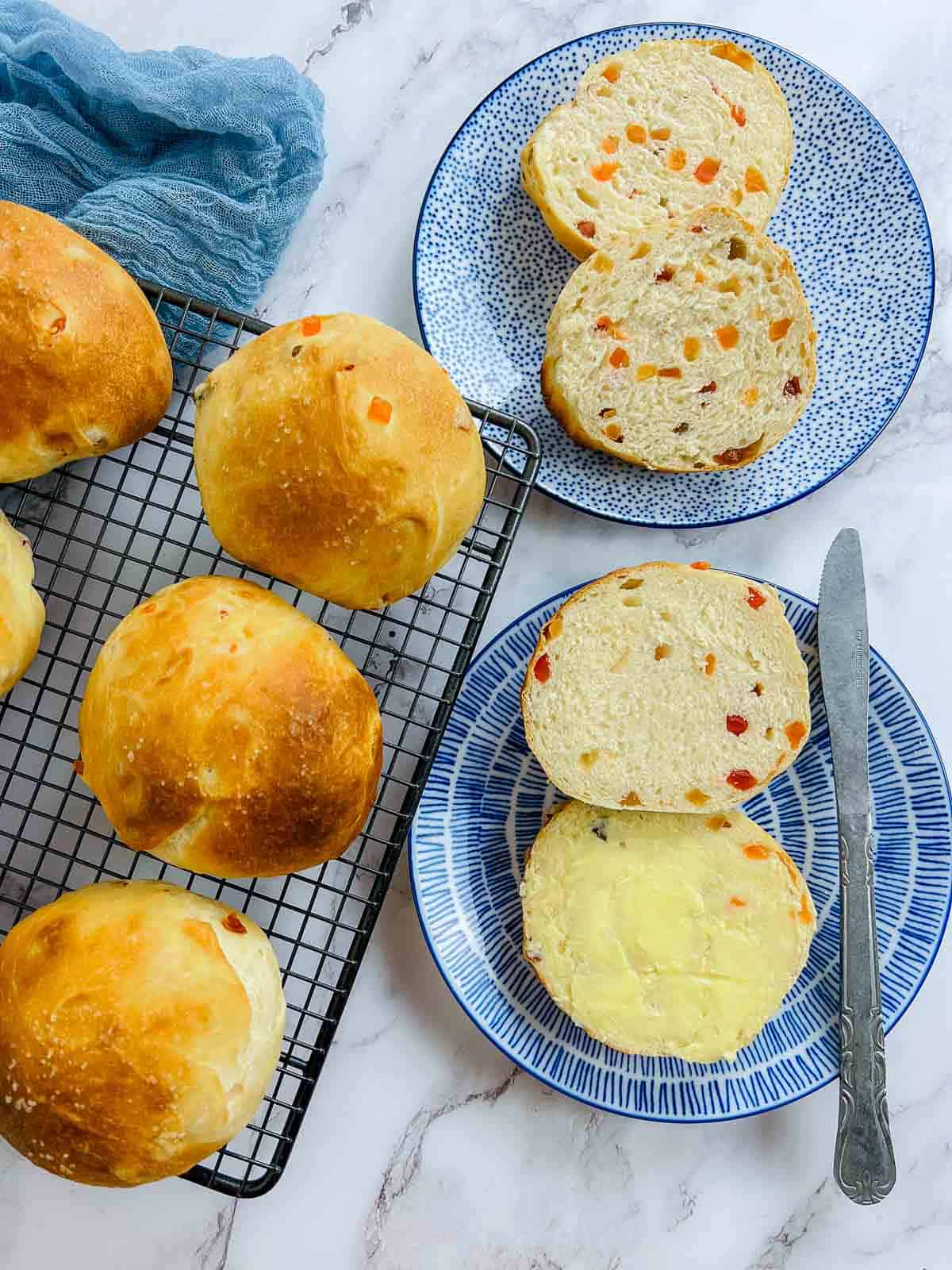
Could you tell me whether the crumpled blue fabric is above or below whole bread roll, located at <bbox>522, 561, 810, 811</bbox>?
above

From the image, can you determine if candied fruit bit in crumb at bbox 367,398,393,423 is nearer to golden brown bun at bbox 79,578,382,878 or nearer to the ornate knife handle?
golden brown bun at bbox 79,578,382,878

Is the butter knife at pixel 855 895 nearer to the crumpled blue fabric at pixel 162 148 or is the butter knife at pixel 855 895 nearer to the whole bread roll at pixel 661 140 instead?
the whole bread roll at pixel 661 140

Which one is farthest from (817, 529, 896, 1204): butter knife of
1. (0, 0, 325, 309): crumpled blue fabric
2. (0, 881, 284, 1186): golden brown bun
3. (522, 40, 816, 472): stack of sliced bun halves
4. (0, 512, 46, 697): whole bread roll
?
(0, 512, 46, 697): whole bread roll

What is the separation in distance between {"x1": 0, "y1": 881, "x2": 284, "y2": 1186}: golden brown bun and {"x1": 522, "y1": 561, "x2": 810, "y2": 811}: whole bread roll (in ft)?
2.45

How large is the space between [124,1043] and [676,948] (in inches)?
40.3

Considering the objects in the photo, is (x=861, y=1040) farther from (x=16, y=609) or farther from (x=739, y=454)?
(x=16, y=609)

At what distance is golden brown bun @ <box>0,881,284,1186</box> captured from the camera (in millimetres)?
1769

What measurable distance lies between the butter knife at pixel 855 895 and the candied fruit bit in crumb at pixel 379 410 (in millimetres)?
976

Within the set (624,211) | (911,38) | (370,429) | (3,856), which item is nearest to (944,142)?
(911,38)

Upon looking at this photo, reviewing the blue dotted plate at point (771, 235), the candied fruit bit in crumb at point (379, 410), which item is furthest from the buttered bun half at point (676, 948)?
the candied fruit bit in crumb at point (379, 410)

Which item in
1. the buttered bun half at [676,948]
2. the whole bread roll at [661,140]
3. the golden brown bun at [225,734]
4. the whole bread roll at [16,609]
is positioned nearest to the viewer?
the golden brown bun at [225,734]

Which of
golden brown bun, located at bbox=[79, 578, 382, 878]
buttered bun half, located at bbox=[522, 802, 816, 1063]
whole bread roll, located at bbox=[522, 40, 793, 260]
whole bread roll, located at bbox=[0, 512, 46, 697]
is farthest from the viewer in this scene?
whole bread roll, located at bbox=[522, 40, 793, 260]

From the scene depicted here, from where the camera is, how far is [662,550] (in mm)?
2383

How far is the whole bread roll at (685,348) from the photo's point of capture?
2164 millimetres
